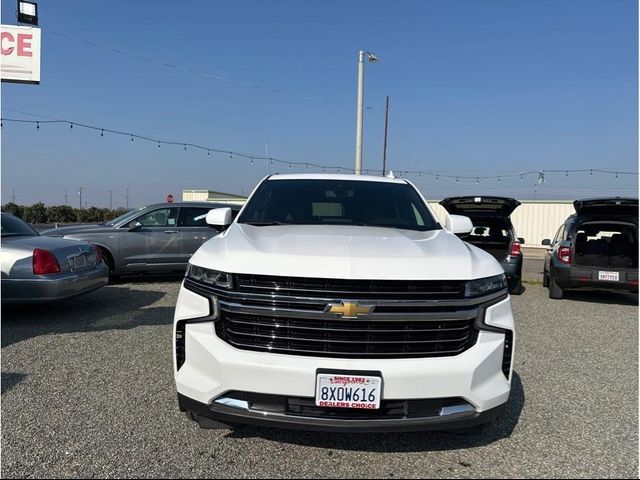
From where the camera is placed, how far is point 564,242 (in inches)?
336

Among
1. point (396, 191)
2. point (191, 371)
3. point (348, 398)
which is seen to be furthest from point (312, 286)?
point (396, 191)

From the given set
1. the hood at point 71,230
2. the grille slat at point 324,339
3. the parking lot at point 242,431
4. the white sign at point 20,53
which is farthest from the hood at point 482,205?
the white sign at point 20,53

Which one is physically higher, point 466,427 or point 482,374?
point 482,374

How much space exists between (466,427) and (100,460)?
204 centimetres

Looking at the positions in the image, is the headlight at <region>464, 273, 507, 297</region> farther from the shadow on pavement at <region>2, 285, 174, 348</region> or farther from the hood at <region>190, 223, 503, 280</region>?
the shadow on pavement at <region>2, 285, 174, 348</region>

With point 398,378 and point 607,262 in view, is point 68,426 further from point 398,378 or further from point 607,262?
point 607,262

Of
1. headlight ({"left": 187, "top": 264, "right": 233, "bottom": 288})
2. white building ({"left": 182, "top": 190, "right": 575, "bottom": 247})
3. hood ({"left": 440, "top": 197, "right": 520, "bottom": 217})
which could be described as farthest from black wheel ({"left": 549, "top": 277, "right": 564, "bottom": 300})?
white building ({"left": 182, "top": 190, "right": 575, "bottom": 247})

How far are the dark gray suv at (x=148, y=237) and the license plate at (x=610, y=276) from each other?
6548 millimetres

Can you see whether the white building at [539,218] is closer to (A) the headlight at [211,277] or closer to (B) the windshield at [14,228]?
(B) the windshield at [14,228]

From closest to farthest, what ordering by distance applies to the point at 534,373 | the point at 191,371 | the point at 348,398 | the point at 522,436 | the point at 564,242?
the point at 348,398 → the point at 191,371 → the point at 522,436 → the point at 534,373 → the point at 564,242

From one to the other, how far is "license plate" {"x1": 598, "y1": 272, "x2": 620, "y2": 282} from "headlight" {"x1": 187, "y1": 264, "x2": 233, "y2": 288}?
755cm

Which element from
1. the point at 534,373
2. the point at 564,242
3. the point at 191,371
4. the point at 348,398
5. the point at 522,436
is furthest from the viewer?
the point at 564,242

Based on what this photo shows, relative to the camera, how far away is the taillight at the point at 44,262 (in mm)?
5829

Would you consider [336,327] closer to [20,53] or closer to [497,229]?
[497,229]
